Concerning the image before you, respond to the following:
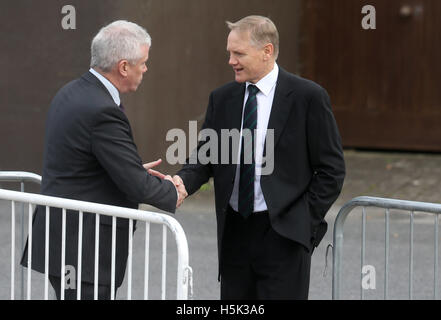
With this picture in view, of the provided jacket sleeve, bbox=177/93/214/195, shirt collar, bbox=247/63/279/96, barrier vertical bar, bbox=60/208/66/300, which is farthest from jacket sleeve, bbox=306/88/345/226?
barrier vertical bar, bbox=60/208/66/300

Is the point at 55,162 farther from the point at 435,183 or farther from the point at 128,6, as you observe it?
the point at 435,183

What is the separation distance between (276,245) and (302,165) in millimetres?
420

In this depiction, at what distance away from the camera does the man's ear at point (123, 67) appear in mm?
4504

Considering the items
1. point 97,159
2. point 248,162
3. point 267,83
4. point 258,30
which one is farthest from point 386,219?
point 97,159

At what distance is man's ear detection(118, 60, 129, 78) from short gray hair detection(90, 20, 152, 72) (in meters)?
0.02

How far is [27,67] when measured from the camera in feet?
34.1

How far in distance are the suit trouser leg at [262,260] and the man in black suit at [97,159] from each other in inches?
18.8

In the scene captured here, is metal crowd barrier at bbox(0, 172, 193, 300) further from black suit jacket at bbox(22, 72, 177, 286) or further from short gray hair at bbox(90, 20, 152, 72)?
short gray hair at bbox(90, 20, 152, 72)

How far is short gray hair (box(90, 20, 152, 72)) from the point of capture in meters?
4.48

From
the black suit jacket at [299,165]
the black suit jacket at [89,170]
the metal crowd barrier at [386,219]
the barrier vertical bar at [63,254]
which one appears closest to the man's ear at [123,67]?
the black suit jacket at [89,170]

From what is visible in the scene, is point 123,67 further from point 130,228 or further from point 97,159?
point 130,228

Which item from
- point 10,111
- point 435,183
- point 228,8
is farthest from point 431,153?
point 10,111

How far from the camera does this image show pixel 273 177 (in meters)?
4.64

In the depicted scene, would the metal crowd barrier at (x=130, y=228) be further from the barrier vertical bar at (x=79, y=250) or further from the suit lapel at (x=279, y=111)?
the suit lapel at (x=279, y=111)
